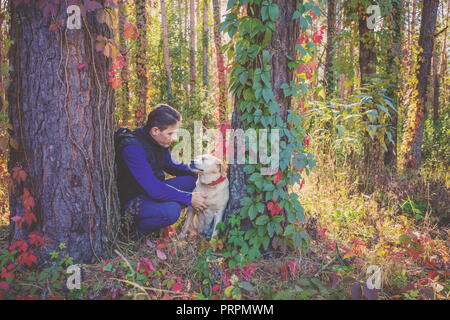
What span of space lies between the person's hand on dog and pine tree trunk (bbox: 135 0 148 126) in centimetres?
406

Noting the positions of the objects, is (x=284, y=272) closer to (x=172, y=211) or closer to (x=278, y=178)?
(x=278, y=178)

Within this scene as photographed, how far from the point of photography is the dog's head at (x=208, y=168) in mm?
2836

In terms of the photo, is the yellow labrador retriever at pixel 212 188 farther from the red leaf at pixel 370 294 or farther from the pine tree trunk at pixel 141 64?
the pine tree trunk at pixel 141 64

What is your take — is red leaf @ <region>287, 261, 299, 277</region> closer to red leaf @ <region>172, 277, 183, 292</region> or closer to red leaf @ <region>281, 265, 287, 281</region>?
red leaf @ <region>281, 265, 287, 281</region>

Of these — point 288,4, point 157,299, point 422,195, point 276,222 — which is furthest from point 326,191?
point 157,299

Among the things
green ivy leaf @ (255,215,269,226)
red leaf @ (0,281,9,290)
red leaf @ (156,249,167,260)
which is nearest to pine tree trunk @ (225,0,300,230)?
green ivy leaf @ (255,215,269,226)

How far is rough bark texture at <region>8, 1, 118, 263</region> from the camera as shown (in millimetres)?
2258

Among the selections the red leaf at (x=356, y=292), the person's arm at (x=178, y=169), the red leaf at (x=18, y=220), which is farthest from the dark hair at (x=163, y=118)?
the red leaf at (x=356, y=292)

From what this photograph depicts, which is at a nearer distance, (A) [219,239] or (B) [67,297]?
(B) [67,297]

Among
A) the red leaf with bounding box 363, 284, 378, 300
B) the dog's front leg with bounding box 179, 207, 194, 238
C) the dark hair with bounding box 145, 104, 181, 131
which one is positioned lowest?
the red leaf with bounding box 363, 284, 378, 300

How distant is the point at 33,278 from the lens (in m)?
2.18
